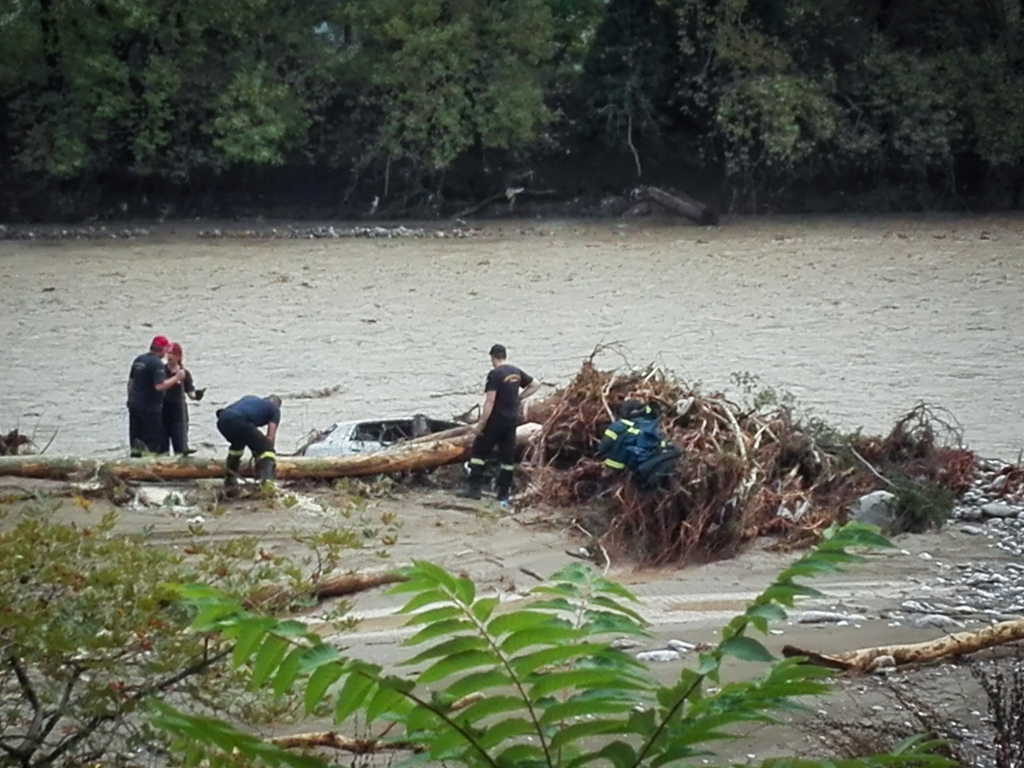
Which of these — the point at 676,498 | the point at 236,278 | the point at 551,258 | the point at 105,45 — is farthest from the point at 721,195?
the point at 676,498

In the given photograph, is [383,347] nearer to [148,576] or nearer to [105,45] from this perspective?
[105,45]

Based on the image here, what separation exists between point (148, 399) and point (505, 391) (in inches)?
126

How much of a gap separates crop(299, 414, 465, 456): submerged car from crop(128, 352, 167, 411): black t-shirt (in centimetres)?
139

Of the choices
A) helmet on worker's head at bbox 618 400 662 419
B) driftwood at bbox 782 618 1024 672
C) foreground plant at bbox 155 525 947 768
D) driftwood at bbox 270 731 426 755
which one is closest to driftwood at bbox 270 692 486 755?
driftwood at bbox 270 731 426 755

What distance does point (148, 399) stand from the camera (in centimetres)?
1225

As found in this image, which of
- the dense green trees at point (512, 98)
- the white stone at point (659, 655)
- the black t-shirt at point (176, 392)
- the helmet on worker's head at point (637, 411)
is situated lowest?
the white stone at point (659, 655)

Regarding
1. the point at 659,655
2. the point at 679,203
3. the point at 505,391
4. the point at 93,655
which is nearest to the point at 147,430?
the point at 505,391

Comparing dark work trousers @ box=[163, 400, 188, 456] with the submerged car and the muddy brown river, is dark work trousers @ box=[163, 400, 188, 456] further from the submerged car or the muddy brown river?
the muddy brown river

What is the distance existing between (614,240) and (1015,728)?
26910 mm

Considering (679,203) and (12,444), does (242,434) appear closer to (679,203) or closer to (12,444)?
(12,444)

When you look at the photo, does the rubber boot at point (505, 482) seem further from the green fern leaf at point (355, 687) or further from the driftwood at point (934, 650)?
the green fern leaf at point (355, 687)

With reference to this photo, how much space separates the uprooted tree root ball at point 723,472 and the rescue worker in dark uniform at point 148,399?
3258mm

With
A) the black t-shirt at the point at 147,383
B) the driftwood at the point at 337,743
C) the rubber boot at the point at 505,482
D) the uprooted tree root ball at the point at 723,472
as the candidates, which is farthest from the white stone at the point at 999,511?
the driftwood at the point at 337,743

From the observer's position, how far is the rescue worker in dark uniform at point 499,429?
11.6 meters
